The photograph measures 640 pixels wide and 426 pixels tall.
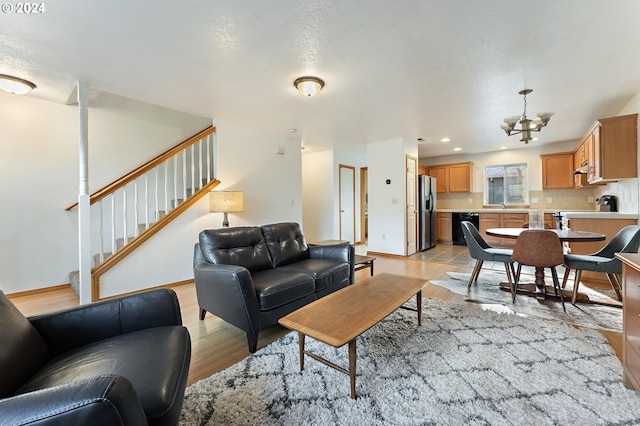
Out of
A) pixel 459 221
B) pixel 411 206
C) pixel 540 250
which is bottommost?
pixel 540 250

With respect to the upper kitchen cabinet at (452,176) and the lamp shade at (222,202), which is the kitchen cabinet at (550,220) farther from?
the lamp shade at (222,202)

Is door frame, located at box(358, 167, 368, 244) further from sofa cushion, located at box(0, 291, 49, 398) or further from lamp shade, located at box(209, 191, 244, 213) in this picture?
sofa cushion, located at box(0, 291, 49, 398)

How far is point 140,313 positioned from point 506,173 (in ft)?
26.1

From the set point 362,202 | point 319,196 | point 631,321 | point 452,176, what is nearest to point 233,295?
point 631,321

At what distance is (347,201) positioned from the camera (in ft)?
23.3

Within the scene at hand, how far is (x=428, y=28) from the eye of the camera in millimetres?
2076

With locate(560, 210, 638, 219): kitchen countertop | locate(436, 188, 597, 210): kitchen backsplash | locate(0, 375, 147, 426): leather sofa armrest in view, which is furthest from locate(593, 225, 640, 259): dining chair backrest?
locate(436, 188, 597, 210): kitchen backsplash

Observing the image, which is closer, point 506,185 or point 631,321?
point 631,321

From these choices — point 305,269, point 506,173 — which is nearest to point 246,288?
point 305,269

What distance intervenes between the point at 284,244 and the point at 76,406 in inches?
95.9

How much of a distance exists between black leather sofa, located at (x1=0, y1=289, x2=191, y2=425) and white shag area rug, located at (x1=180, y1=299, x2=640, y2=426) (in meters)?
0.46

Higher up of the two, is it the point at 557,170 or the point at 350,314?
the point at 557,170

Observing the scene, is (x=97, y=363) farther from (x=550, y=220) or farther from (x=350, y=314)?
(x=550, y=220)

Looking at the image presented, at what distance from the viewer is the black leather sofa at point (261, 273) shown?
6.66 ft
